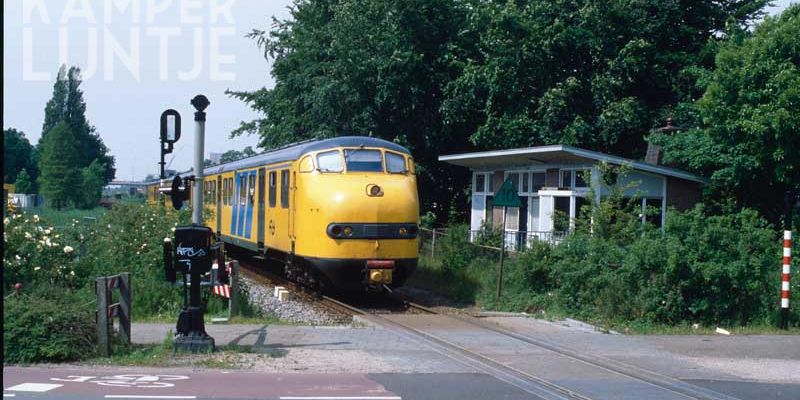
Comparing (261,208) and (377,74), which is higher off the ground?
(377,74)

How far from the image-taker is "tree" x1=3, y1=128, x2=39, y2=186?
8236cm

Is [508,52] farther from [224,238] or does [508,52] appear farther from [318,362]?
[318,362]

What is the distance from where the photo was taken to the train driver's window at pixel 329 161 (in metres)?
18.0

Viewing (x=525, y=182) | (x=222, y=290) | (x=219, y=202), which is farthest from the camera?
(x=219, y=202)

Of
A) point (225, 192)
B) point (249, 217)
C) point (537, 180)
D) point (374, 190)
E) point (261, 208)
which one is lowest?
point (249, 217)

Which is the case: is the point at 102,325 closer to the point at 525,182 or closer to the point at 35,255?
the point at 35,255

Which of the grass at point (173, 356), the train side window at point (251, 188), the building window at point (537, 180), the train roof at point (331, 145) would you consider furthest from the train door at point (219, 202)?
the grass at point (173, 356)

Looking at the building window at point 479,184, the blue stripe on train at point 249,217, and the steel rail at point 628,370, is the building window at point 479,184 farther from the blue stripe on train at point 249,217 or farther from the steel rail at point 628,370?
the steel rail at point 628,370

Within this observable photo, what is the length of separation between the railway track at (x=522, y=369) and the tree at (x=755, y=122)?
33.0 feet

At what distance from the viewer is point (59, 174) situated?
206 feet

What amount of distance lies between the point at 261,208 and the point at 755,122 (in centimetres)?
1188

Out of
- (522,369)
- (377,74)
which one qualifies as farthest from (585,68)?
(522,369)

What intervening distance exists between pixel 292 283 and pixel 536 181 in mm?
8180

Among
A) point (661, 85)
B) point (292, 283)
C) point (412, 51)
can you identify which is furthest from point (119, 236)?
point (661, 85)
